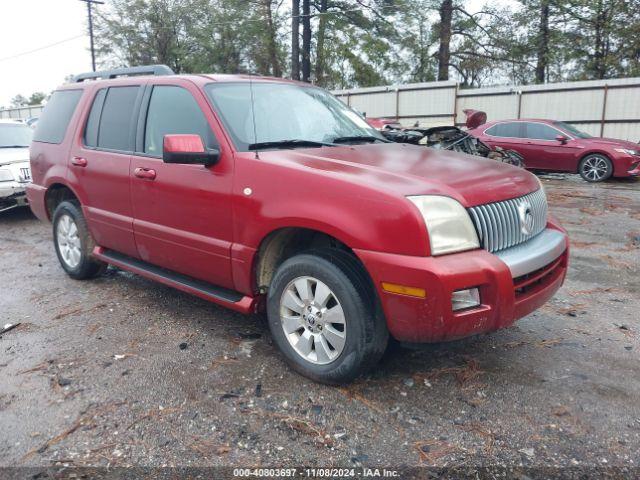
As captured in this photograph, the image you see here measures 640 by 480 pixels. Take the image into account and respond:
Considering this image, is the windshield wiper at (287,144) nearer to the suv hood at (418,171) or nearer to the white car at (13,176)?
the suv hood at (418,171)

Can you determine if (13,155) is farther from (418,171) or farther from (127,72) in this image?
(418,171)

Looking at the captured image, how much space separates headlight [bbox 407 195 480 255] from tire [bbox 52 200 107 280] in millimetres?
3394

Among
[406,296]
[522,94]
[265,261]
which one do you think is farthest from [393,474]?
[522,94]

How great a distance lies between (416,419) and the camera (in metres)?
2.84

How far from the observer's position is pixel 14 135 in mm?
9227

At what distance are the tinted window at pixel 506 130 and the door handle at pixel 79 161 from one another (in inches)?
445

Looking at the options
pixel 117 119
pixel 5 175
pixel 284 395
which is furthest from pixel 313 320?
pixel 5 175

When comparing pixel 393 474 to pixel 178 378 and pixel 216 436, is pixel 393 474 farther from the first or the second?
pixel 178 378

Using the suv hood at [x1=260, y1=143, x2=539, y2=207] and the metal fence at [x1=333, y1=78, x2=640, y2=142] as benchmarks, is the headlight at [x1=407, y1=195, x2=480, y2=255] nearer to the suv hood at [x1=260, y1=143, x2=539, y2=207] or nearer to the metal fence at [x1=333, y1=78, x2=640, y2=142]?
the suv hood at [x1=260, y1=143, x2=539, y2=207]

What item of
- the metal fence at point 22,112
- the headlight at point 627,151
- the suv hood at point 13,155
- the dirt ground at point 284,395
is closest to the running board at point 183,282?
the dirt ground at point 284,395

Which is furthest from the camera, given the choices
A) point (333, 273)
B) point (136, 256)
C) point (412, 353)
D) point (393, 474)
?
point (136, 256)

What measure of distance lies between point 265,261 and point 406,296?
43.0 inches

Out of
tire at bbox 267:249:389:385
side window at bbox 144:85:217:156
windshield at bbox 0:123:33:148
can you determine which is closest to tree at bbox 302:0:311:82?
windshield at bbox 0:123:33:148

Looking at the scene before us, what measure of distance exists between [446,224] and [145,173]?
7.60 ft
